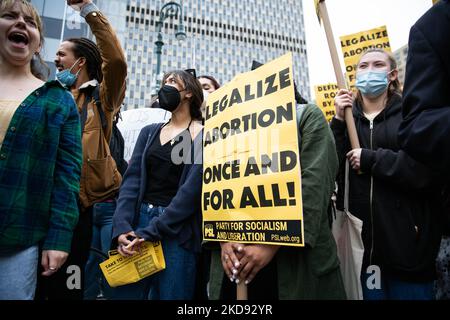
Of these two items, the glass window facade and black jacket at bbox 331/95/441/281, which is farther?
the glass window facade

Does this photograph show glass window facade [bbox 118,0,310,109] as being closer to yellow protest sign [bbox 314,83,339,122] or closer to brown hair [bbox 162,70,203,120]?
yellow protest sign [bbox 314,83,339,122]

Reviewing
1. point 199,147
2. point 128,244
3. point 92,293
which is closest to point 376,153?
point 199,147

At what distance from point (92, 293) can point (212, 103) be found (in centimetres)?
205

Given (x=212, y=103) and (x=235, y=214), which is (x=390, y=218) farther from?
(x=212, y=103)

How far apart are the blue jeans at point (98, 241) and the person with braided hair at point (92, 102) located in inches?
3.0

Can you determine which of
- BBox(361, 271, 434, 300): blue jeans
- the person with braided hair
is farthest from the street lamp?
BBox(361, 271, 434, 300): blue jeans

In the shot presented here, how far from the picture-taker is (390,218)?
1812 mm

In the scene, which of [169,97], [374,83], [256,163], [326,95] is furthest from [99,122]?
[326,95]

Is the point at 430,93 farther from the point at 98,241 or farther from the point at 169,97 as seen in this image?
the point at 98,241

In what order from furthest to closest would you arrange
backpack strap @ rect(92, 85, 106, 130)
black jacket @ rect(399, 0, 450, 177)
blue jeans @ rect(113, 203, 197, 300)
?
backpack strap @ rect(92, 85, 106, 130), blue jeans @ rect(113, 203, 197, 300), black jacket @ rect(399, 0, 450, 177)

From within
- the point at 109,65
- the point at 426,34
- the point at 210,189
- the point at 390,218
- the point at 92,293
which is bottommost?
the point at 92,293

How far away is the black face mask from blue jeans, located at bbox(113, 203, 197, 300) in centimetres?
83

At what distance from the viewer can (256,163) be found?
1.58m

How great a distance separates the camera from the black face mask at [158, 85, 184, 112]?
8.02 feet
